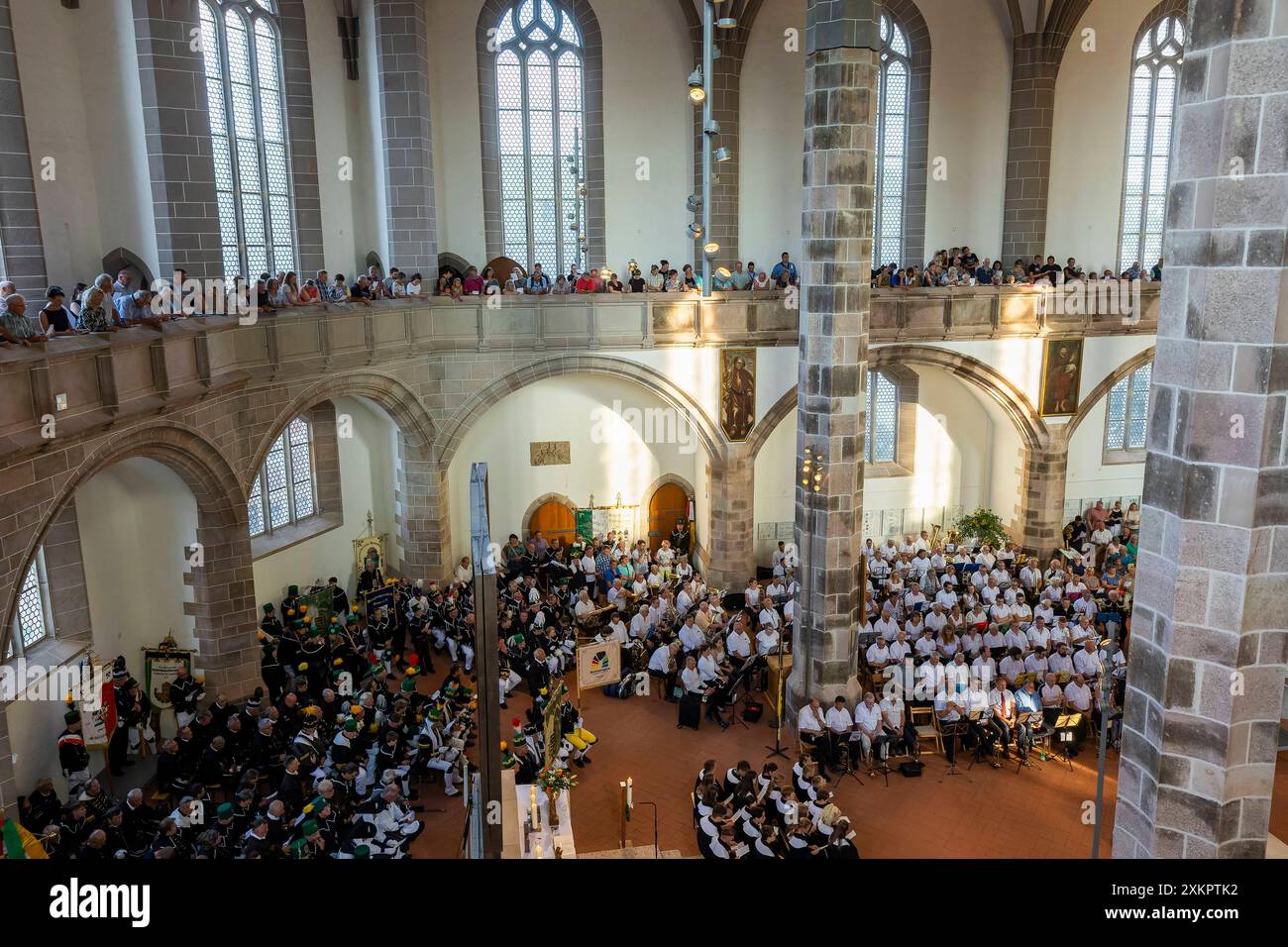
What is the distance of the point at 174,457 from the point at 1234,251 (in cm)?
1242

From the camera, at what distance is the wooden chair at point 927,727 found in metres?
14.7

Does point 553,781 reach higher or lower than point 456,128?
lower

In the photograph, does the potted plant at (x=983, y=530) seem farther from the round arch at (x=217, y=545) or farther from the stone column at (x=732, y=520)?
the round arch at (x=217, y=545)

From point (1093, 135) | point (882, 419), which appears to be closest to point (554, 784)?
point (882, 419)

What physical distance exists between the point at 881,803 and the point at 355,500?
12.0m

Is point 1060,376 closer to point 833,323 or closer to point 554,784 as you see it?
point 833,323

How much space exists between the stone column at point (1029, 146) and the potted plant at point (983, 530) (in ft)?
20.3

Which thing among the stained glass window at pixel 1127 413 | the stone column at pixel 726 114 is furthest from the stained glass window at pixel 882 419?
the stained glass window at pixel 1127 413

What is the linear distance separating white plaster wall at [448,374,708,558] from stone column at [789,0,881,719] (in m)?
7.00

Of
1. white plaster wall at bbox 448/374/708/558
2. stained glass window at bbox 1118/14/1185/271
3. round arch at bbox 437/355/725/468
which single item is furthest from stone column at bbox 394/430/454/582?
stained glass window at bbox 1118/14/1185/271

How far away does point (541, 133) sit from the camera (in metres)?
21.3

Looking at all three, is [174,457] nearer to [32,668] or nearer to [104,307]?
[104,307]
